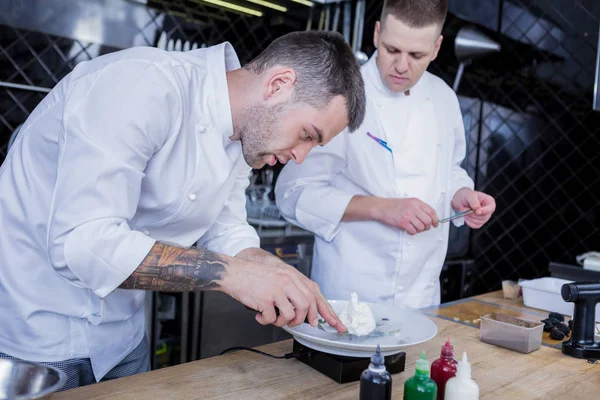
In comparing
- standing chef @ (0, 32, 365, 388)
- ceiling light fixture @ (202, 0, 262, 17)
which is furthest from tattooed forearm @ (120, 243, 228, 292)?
ceiling light fixture @ (202, 0, 262, 17)

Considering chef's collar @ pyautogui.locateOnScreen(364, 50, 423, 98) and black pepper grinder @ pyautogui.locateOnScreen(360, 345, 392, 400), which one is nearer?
black pepper grinder @ pyautogui.locateOnScreen(360, 345, 392, 400)

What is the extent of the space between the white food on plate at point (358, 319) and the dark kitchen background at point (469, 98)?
1531mm

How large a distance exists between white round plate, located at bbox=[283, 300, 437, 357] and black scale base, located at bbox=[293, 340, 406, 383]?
0.01 metres

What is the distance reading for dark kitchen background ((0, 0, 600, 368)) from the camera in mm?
2811

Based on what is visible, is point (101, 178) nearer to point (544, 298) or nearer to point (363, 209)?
point (363, 209)

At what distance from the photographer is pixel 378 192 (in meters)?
2.06

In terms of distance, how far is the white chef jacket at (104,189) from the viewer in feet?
3.48

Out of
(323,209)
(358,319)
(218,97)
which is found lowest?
(358,319)

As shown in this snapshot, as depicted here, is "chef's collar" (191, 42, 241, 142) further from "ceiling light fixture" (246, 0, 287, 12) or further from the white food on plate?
"ceiling light fixture" (246, 0, 287, 12)

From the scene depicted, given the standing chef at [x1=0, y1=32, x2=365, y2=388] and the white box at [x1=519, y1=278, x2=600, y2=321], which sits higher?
the standing chef at [x1=0, y1=32, x2=365, y2=388]

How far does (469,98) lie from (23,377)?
136 inches

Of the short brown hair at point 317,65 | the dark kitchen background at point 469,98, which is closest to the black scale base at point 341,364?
the short brown hair at point 317,65

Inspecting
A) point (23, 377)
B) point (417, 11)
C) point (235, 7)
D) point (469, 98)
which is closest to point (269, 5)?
point (235, 7)

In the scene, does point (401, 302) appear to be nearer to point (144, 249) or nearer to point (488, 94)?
point (144, 249)
